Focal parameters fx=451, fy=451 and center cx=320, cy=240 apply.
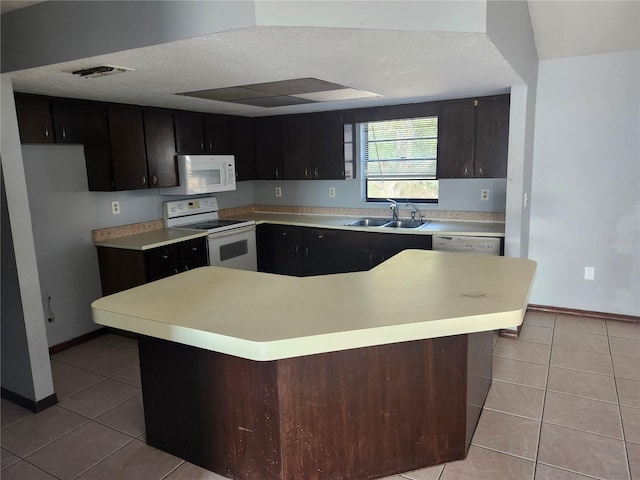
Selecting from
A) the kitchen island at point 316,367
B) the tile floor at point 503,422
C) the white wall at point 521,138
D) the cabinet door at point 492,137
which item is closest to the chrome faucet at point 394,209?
the cabinet door at point 492,137

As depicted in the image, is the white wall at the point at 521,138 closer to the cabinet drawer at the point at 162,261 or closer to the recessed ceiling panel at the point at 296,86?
the recessed ceiling panel at the point at 296,86

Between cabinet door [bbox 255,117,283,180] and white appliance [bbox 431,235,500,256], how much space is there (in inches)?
80.3

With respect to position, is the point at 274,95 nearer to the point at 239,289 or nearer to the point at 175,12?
the point at 175,12

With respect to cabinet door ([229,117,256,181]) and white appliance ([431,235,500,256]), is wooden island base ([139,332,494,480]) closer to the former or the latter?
white appliance ([431,235,500,256])

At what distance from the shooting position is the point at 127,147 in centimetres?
381

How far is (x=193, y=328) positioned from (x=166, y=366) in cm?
54

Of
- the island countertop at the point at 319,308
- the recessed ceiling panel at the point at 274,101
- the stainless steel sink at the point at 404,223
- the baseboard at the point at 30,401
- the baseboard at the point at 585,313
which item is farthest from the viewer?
the stainless steel sink at the point at 404,223

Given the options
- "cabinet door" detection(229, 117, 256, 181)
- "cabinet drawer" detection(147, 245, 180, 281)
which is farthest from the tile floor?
"cabinet door" detection(229, 117, 256, 181)

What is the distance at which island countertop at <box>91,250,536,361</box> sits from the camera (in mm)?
1659

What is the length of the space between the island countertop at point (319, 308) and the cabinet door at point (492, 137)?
161 cm

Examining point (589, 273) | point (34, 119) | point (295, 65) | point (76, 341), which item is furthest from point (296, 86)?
point (589, 273)

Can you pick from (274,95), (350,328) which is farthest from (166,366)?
(274,95)

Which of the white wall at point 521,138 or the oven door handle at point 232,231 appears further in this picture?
the oven door handle at point 232,231

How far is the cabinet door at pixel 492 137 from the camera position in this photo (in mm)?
3795
